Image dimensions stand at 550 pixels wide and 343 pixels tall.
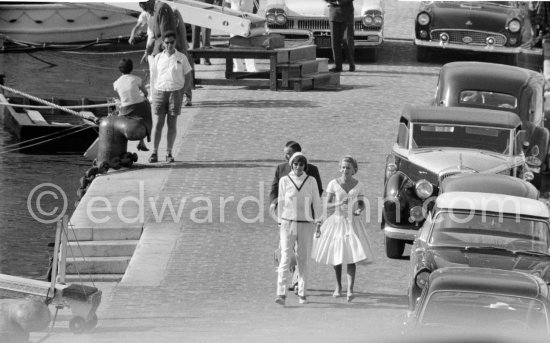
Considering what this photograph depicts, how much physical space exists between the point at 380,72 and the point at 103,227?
12.6m

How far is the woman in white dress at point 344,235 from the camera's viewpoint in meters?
14.9

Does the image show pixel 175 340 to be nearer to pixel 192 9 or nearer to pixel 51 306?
pixel 51 306

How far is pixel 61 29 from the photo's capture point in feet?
131

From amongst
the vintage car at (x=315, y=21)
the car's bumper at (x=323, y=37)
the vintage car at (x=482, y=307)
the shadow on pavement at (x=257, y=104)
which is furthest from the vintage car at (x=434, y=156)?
the vintage car at (x=315, y=21)

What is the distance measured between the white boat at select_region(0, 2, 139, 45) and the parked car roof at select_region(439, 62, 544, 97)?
19200mm

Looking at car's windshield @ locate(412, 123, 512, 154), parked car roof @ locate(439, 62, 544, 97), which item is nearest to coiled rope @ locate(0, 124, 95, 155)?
parked car roof @ locate(439, 62, 544, 97)

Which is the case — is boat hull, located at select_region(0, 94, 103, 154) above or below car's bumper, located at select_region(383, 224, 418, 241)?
below

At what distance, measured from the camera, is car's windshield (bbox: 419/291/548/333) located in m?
11.7

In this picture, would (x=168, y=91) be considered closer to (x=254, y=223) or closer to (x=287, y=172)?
(x=254, y=223)

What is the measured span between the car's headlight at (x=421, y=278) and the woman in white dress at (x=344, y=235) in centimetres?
123

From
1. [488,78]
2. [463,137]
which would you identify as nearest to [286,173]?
[463,137]

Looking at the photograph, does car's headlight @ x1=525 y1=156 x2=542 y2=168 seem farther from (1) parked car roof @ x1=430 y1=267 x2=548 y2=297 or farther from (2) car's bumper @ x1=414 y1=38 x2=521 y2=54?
(2) car's bumper @ x1=414 y1=38 x2=521 y2=54

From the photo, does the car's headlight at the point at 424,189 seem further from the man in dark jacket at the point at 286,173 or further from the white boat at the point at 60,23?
the white boat at the point at 60,23

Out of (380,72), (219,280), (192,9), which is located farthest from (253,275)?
(380,72)
